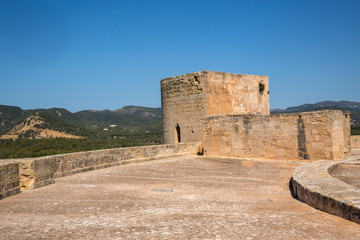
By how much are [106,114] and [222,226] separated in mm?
87344

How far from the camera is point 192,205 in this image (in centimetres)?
432

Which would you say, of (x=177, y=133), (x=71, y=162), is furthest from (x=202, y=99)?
(x=71, y=162)

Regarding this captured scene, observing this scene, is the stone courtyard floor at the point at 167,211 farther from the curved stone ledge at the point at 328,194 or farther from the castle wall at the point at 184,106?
the castle wall at the point at 184,106

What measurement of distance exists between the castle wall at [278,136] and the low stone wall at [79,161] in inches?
68.0

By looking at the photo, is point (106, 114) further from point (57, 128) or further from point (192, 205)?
point (192, 205)

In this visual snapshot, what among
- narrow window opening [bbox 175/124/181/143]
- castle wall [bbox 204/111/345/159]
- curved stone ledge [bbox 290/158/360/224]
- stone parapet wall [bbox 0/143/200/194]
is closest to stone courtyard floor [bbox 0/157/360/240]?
curved stone ledge [bbox 290/158/360/224]

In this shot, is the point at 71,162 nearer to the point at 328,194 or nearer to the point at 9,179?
the point at 9,179

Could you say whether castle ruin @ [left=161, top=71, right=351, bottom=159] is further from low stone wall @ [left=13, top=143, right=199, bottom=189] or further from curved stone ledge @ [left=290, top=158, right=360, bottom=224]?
curved stone ledge @ [left=290, top=158, right=360, bottom=224]

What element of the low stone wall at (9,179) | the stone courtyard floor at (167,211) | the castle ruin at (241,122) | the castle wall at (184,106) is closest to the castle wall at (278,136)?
the castle ruin at (241,122)

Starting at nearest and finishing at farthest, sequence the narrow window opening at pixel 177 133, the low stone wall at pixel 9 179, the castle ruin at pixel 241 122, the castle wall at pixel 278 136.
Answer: the low stone wall at pixel 9 179 → the castle wall at pixel 278 136 → the castle ruin at pixel 241 122 → the narrow window opening at pixel 177 133

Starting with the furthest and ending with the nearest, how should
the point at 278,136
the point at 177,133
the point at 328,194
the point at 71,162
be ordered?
the point at 177,133, the point at 278,136, the point at 71,162, the point at 328,194

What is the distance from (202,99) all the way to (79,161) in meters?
6.78

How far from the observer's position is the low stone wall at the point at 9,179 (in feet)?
16.2

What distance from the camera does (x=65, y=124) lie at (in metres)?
50.4
